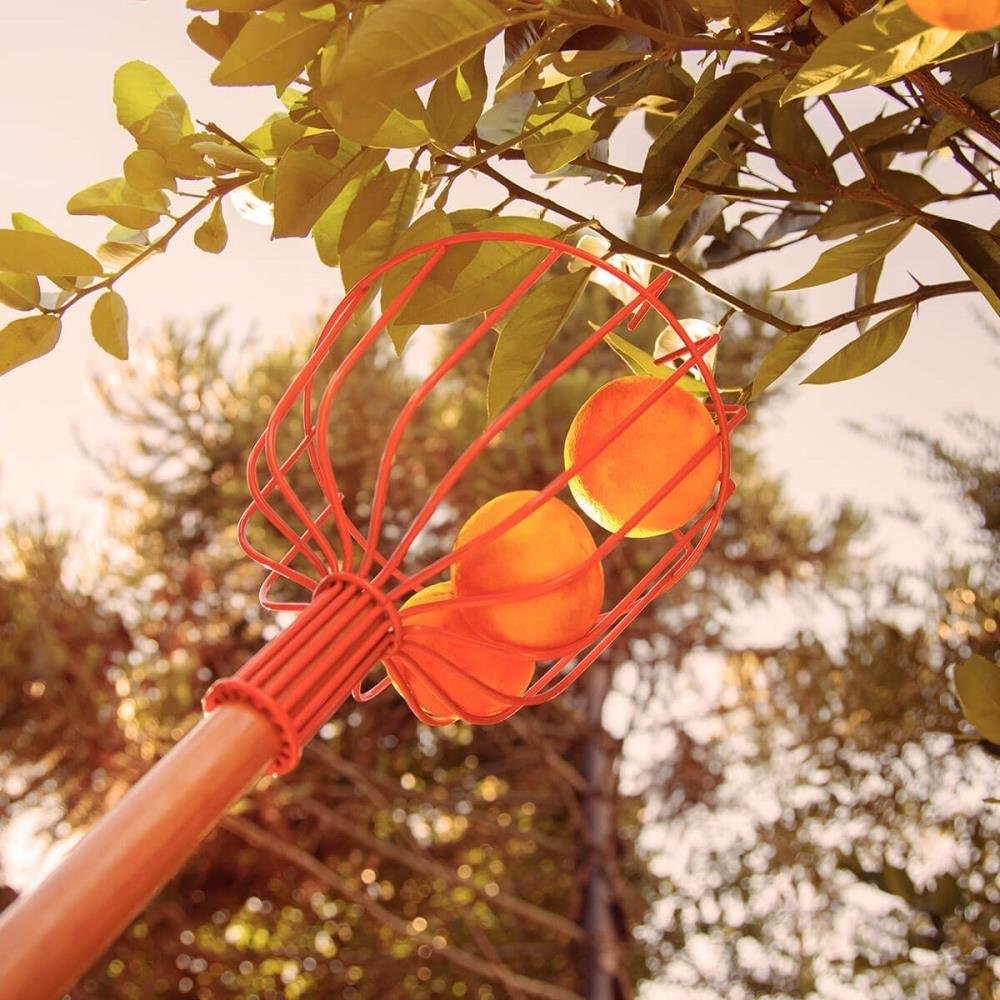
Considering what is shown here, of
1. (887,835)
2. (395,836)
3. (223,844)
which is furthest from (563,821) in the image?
(887,835)

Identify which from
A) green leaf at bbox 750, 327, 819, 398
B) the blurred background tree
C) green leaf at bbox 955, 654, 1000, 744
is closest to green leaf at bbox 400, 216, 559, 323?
green leaf at bbox 750, 327, 819, 398

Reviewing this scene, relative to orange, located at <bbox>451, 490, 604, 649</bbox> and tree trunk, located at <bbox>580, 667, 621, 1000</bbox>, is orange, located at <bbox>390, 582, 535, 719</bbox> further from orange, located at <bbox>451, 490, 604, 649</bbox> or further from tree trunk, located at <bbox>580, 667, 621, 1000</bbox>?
tree trunk, located at <bbox>580, 667, 621, 1000</bbox>

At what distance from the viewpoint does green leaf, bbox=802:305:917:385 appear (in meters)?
0.43

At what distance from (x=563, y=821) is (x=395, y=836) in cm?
63

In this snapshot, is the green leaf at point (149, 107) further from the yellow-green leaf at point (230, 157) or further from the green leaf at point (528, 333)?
the green leaf at point (528, 333)

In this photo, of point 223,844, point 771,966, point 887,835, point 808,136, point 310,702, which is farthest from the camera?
point 223,844

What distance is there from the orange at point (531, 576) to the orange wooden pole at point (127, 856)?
97mm

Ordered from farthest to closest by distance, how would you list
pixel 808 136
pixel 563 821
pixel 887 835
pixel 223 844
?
1. pixel 563 821
2. pixel 223 844
3. pixel 887 835
4. pixel 808 136

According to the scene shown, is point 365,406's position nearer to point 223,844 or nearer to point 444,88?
point 223,844

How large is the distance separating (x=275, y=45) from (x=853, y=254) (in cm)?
22

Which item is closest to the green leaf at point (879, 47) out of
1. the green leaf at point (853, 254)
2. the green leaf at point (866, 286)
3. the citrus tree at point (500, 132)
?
the citrus tree at point (500, 132)

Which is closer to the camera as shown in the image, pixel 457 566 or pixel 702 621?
pixel 457 566

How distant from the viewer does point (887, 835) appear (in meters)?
2.44

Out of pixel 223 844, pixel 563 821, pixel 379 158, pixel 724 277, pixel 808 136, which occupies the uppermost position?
pixel 724 277
